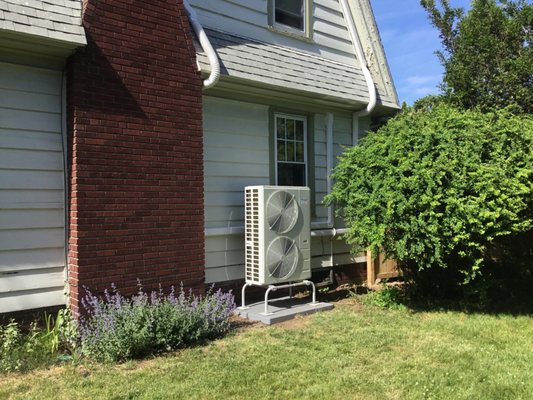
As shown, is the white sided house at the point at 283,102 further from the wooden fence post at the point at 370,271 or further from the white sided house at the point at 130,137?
the wooden fence post at the point at 370,271

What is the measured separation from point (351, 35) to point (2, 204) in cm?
660

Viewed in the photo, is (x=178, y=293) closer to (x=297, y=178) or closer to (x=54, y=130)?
(x=54, y=130)

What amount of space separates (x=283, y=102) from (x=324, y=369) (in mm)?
4481

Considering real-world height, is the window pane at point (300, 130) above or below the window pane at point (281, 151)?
above

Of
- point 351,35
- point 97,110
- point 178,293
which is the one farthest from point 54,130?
point 351,35

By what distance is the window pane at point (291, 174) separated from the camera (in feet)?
26.1

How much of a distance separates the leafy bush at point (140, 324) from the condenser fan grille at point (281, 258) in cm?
119

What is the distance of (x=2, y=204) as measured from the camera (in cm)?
503

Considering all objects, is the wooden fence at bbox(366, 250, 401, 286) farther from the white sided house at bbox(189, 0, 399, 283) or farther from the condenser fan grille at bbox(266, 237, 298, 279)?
the condenser fan grille at bbox(266, 237, 298, 279)

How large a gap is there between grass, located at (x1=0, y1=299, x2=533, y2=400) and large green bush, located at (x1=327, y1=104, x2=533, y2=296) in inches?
41.5

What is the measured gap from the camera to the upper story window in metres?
7.97

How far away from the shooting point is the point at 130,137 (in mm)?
5582

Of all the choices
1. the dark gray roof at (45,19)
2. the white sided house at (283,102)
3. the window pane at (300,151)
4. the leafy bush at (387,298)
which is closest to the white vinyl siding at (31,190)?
the dark gray roof at (45,19)

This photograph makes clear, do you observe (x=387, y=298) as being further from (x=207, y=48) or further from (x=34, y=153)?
(x=34, y=153)
